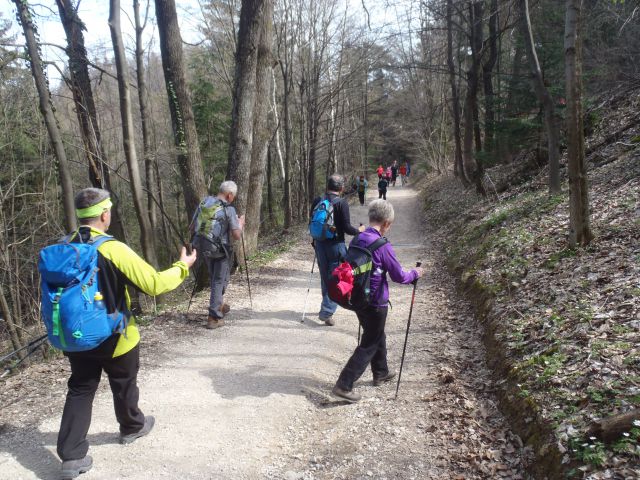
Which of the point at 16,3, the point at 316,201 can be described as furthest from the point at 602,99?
the point at 16,3

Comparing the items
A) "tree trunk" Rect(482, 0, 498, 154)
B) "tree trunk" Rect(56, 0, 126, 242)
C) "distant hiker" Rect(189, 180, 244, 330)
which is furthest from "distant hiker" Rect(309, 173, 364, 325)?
"tree trunk" Rect(482, 0, 498, 154)

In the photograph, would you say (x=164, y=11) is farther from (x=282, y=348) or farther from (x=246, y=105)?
(x=282, y=348)

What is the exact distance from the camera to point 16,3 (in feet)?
26.9

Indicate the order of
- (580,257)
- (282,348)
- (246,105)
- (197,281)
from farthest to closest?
(246,105) → (197,281) → (580,257) → (282,348)

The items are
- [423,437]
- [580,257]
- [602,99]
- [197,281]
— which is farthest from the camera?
[602,99]

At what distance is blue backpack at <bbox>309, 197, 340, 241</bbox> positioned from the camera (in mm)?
6305

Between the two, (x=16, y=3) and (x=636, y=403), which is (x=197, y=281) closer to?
(x=16, y=3)

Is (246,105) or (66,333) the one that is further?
(246,105)

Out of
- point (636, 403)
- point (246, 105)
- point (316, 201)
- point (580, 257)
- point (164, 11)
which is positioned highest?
point (164, 11)

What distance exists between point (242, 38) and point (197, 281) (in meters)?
5.50

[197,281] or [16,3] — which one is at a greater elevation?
[16,3]

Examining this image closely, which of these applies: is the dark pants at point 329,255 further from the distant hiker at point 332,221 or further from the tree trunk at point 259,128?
the tree trunk at point 259,128

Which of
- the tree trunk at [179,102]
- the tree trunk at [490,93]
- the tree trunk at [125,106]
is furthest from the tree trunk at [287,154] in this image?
the tree trunk at [125,106]

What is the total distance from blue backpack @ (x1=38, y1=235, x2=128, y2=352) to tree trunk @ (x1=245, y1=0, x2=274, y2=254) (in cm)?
847
